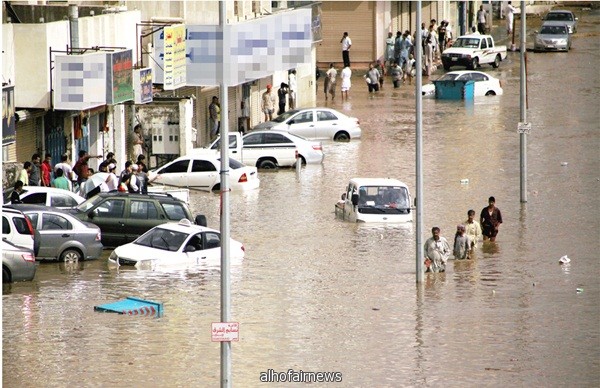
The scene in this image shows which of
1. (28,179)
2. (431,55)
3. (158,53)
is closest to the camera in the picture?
(28,179)

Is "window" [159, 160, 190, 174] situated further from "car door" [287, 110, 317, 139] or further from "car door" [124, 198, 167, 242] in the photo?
"car door" [287, 110, 317, 139]

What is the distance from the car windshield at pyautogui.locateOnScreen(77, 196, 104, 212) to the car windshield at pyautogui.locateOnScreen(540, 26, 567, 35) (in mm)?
45055

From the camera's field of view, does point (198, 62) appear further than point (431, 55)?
No

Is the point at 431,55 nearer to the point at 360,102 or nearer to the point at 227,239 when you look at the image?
the point at 360,102

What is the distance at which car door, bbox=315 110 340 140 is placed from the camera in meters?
50.0

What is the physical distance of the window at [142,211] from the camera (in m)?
31.4

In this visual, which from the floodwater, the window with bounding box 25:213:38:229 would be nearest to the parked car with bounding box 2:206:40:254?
the window with bounding box 25:213:38:229

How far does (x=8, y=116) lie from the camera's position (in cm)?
3341

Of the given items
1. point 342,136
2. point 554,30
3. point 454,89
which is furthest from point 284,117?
point 554,30

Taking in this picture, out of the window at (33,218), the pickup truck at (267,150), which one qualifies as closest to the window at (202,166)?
the pickup truck at (267,150)

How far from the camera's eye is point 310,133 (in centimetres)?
4991

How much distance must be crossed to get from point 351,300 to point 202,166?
45.3ft

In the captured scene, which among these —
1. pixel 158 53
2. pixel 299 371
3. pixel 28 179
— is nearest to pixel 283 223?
pixel 28 179

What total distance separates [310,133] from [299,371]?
93.9 feet
